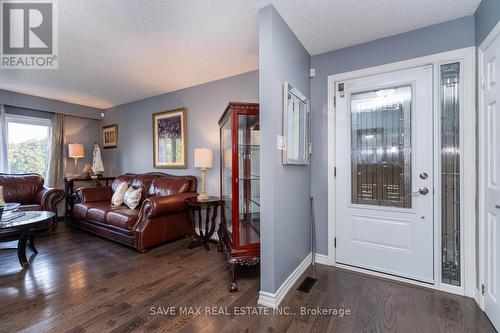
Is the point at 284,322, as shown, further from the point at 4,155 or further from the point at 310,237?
the point at 4,155

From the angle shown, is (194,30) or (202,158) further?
(202,158)

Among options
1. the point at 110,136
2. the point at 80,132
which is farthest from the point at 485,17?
the point at 80,132

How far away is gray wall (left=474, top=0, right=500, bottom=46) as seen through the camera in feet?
5.03

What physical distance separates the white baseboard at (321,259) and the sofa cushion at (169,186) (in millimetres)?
2097

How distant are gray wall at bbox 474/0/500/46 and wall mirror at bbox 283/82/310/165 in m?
1.40

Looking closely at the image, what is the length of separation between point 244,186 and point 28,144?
4663mm

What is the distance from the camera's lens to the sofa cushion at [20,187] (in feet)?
12.1

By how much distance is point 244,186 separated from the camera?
2221 millimetres

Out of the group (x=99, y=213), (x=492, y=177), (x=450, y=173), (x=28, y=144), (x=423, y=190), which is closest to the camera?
(x=492, y=177)

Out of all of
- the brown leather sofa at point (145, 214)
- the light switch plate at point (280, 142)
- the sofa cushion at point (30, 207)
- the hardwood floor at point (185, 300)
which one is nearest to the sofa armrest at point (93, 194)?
the brown leather sofa at point (145, 214)

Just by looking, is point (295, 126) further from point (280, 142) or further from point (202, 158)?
point (202, 158)

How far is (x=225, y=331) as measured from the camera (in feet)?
5.04

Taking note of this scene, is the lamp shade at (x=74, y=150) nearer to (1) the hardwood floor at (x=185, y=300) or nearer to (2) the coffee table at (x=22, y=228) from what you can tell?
(2) the coffee table at (x=22, y=228)

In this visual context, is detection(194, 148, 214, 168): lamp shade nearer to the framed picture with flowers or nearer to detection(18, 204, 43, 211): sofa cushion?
the framed picture with flowers
